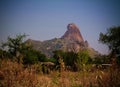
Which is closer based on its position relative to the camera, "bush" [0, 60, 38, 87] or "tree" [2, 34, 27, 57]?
"bush" [0, 60, 38, 87]

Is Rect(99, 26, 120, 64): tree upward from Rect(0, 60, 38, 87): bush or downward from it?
upward

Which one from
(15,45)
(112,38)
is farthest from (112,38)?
(15,45)

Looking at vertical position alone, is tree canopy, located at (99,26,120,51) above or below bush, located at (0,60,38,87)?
above

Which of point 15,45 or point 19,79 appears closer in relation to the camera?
point 19,79

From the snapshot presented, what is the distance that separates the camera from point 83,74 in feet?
16.1

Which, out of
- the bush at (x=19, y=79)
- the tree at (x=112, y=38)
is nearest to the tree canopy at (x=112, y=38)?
the tree at (x=112, y=38)

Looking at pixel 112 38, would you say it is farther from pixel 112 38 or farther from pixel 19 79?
pixel 19 79

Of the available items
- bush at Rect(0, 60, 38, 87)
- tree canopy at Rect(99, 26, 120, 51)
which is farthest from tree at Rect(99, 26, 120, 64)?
bush at Rect(0, 60, 38, 87)

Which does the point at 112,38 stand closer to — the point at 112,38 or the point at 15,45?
the point at 112,38

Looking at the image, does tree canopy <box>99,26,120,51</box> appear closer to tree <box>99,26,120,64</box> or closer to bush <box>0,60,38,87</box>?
tree <box>99,26,120,64</box>

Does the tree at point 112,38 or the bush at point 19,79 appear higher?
the tree at point 112,38

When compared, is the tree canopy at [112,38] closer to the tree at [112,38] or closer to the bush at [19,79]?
the tree at [112,38]

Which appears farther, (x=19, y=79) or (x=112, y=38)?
(x=112, y=38)

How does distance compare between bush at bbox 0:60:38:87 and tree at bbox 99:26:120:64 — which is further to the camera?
tree at bbox 99:26:120:64
